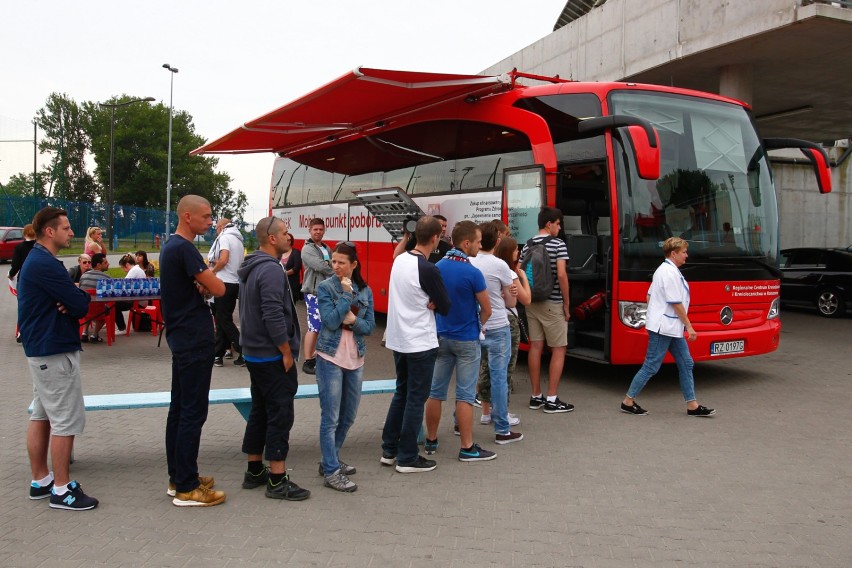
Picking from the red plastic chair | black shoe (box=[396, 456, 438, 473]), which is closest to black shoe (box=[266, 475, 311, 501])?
black shoe (box=[396, 456, 438, 473])

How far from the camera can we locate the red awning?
333 inches

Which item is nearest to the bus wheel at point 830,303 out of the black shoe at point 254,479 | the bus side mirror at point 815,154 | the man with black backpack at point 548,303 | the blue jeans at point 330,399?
the bus side mirror at point 815,154

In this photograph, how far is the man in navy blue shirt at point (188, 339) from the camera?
4.37 m

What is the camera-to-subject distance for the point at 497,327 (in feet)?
19.6

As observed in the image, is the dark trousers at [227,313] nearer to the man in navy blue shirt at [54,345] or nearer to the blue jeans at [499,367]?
the blue jeans at [499,367]

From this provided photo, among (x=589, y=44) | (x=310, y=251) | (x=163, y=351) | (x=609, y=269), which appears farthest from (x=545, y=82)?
(x=589, y=44)

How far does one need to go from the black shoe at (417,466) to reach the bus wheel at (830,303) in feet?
45.3

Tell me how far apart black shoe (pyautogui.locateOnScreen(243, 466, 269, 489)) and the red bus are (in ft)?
13.8

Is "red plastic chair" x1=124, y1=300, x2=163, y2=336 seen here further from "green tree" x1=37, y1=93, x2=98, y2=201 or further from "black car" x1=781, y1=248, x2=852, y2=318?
"green tree" x1=37, y1=93, x2=98, y2=201

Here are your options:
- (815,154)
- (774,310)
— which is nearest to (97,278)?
(774,310)

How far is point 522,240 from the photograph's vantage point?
860 centimetres

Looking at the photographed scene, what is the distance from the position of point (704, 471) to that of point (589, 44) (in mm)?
15046

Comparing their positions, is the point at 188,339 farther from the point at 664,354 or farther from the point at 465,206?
the point at 465,206

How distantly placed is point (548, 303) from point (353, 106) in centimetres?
443
